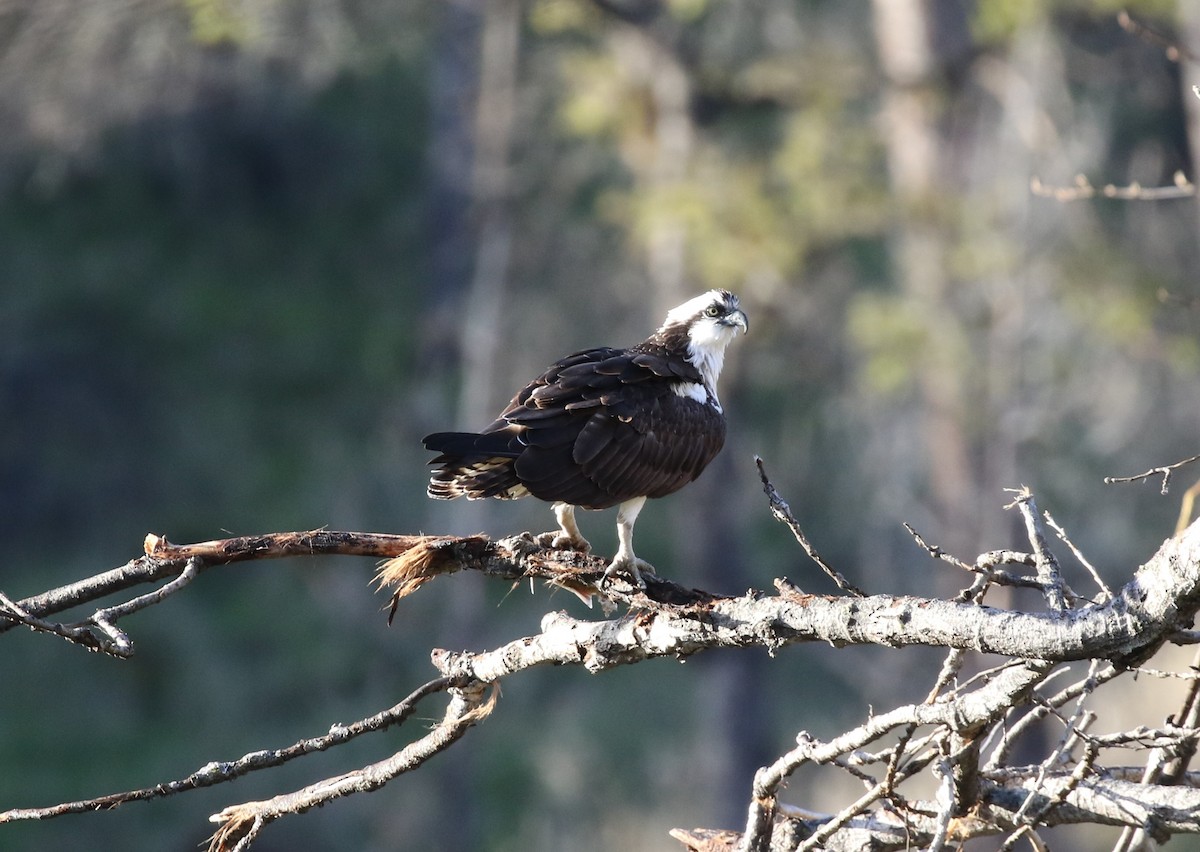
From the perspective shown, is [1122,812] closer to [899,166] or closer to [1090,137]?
[899,166]

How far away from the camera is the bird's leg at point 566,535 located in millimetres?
4783

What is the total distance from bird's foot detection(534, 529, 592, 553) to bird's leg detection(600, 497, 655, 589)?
148 mm

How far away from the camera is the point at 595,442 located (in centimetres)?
489

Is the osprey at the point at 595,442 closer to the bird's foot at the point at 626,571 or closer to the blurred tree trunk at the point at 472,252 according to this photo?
the bird's foot at the point at 626,571

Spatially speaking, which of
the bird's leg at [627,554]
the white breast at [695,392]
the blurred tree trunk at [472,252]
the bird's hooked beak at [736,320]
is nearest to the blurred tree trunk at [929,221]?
the blurred tree trunk at [472,252]

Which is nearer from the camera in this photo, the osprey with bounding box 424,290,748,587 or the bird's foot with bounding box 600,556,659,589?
the bird's foot with bounding box 600,556,659,589

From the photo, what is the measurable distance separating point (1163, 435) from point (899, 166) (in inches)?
184

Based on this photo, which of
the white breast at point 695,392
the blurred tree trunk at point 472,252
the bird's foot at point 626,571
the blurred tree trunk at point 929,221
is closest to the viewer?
the bird's foot at point 626,571

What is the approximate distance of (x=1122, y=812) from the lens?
10.1 feet

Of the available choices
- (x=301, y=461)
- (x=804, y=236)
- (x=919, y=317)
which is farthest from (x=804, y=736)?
(x=301, y=461)

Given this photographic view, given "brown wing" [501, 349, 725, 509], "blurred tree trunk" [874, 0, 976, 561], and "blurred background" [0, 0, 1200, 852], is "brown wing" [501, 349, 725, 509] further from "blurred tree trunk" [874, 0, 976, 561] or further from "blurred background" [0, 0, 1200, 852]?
"blurred tree trunk" [874, 0, 976, 561]

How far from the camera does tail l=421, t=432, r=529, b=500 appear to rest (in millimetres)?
4602

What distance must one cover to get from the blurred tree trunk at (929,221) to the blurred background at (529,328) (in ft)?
0.14

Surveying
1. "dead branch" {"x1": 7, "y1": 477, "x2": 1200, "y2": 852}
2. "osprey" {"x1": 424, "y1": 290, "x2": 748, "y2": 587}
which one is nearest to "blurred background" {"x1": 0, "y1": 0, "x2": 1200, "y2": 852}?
"osprey" {"x1": 424, "y1": 290, "x2": 748, "y2": 587}
